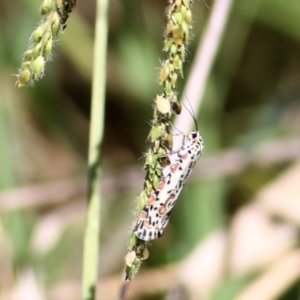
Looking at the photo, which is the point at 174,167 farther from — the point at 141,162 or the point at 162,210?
the point at 141,162

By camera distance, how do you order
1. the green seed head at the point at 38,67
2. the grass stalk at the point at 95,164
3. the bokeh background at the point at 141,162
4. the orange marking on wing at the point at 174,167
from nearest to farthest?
the green seed head at the point at 38,67 → the grass stalk at the point at 95,164 → the orange marking on wing at the point at 174,167 → the bokeh background at the point at 141,162

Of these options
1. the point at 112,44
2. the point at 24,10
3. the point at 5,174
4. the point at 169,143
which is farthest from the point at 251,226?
the point at 169,143

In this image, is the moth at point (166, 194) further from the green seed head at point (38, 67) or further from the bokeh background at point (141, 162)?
the bokeh background at point (141, 162)

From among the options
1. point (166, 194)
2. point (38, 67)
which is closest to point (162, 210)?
point (166, 194)

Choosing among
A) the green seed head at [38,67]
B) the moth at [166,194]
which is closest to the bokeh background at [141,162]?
the moth at [166,194]

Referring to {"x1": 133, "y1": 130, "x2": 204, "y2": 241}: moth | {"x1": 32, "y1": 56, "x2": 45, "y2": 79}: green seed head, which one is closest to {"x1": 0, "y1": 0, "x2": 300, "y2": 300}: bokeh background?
{"x1": 133, "y1": 130, "x2": 204, "y2": 241}: moth

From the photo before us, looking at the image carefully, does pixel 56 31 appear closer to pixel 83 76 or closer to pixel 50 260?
pixel 50 260
